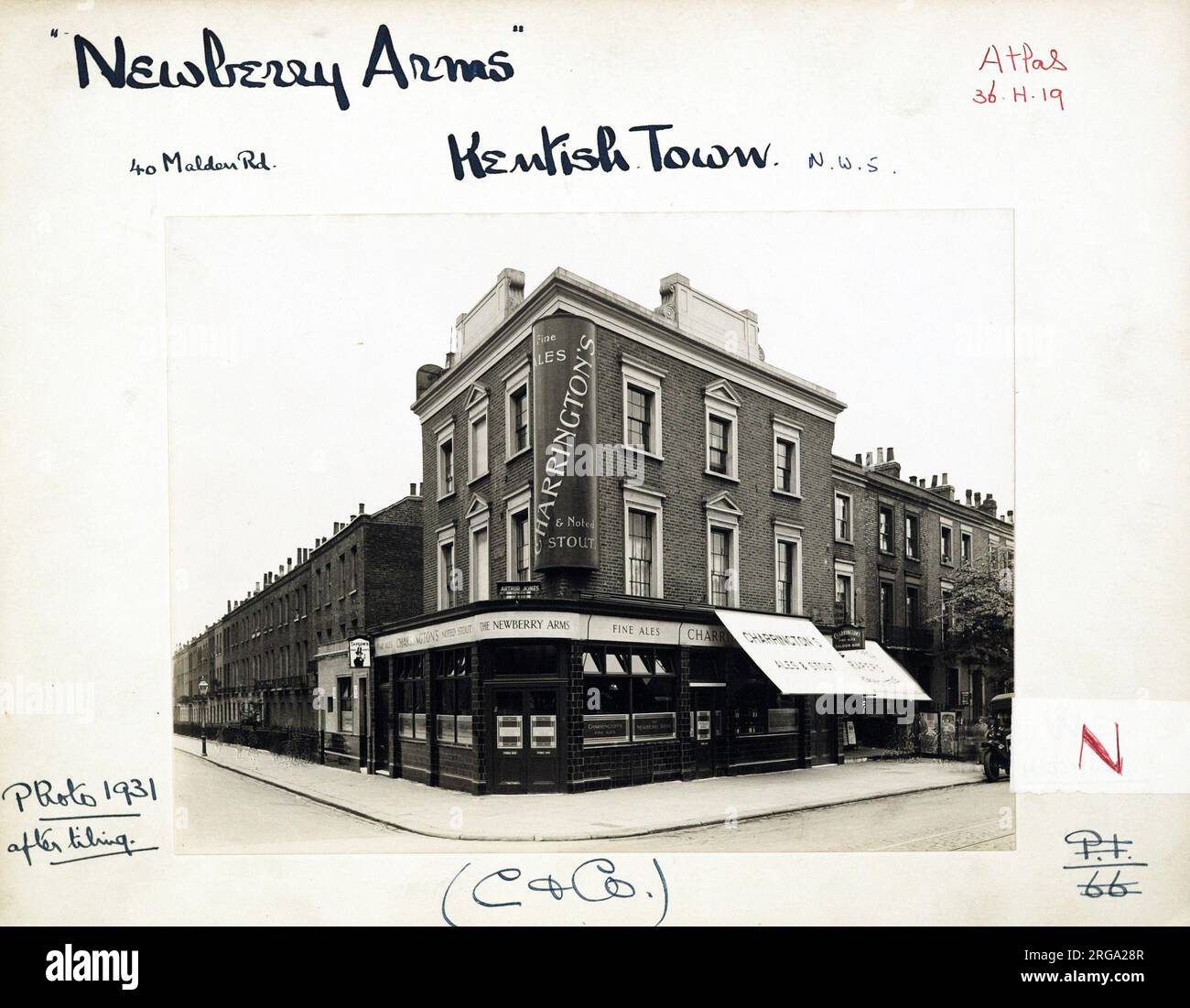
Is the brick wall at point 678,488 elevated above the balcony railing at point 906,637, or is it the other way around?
the brick wall at point 678,488

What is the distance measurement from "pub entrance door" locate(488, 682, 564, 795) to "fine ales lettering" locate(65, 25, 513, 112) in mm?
6458

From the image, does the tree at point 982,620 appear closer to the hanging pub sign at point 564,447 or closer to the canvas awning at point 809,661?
the canvas awning at point 809,661

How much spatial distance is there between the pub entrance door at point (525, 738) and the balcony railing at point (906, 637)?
3918mm

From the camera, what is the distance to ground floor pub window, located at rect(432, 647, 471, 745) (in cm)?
987

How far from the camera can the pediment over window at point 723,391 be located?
31.8ft

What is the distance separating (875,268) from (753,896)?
16.9 ft

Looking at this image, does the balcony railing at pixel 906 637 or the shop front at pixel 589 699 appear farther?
the shop front at pixel 589 699

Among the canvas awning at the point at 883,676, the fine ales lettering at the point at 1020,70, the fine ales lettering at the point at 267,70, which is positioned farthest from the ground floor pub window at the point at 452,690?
the fine ales lettering at the point at 1020,70

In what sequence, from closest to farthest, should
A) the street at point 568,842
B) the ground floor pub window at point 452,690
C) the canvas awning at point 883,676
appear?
1. the street at point 568,842
2. the canvas awning at point 883,676
3. the ground floor pub window at point 452,690

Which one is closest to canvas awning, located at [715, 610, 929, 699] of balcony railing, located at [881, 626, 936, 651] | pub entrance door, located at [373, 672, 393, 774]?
balcony railing, located at [881, 626, 936, 651]

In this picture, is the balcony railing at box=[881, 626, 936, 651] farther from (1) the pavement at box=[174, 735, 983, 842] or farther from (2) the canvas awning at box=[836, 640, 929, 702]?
(1) the pavement at box=[174, 735, 983, 842]

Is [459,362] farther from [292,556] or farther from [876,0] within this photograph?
Result: [876,0]

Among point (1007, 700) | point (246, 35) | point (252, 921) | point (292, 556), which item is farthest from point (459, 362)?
point (1007, 700)

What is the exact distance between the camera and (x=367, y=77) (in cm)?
654
